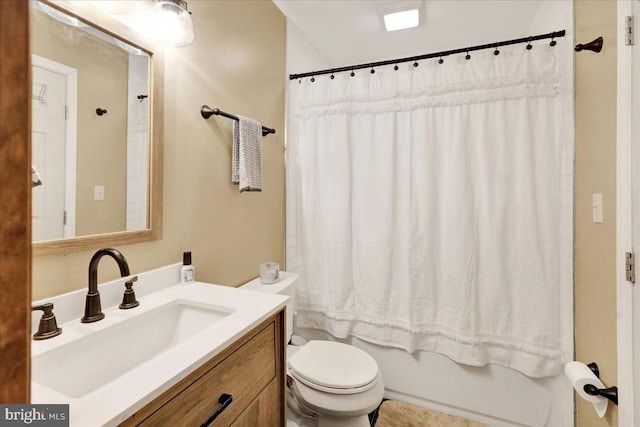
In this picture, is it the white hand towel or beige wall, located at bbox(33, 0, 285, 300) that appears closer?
beige wall, located at bbox(33, 0, 285, 300)

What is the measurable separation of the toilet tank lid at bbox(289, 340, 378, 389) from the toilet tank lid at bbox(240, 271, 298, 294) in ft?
1.11

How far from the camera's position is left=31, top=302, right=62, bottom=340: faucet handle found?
756 mm

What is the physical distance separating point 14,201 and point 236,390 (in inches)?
28.6

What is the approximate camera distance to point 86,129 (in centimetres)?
95

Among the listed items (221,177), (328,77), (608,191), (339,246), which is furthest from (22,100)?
(328,77)

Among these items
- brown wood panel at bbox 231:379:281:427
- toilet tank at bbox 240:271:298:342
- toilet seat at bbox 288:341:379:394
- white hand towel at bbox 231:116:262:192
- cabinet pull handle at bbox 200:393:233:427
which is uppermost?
white hand towel at bbox 231:116:262:192

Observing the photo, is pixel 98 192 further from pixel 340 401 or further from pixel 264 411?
pixel 340 401

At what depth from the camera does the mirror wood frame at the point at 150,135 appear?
34.5 inches

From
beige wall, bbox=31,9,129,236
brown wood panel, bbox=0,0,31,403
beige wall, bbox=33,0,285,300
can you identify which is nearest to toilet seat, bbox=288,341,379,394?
beige wall, bbox=33,0,285,300

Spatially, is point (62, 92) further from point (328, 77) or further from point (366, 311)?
point (366, 311)

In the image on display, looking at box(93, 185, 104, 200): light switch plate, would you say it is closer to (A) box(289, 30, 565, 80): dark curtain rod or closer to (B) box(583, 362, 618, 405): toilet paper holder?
(A) box(289, 30, 565, 80): dark curtain rod

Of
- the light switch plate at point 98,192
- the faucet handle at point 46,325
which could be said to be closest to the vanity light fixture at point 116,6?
the light switch plate at point 98,192

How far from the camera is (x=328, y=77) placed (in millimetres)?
2031

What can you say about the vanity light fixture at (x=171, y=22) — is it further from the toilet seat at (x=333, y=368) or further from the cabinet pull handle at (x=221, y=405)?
the toilet seat at (x=333, y=368)
